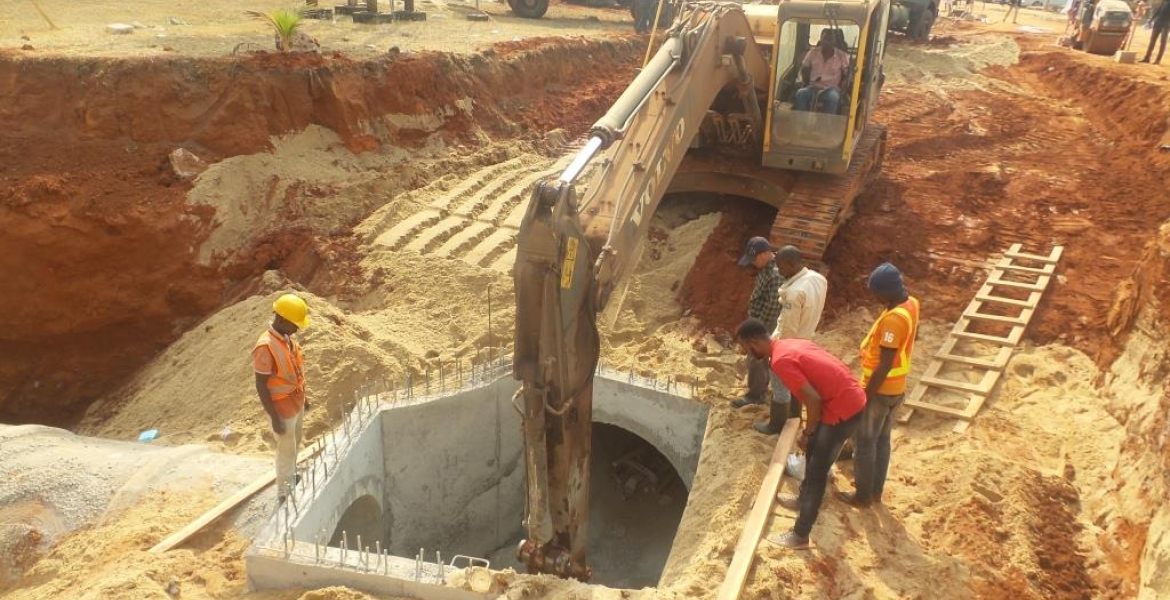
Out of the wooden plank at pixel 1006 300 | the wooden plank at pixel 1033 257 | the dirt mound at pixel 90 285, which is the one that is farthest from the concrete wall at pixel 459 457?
the dirt mound at pixel 90 285

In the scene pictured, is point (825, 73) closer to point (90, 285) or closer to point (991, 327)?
point (991, 327)

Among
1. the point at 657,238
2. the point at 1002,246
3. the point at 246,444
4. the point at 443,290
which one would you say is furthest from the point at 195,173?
the point at 1002,246

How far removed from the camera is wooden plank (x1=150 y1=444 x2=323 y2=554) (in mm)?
5340

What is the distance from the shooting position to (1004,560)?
520 cm

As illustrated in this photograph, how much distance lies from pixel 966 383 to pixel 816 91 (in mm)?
3387

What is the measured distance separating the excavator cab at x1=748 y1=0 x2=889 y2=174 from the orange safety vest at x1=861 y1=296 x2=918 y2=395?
4.08 metres

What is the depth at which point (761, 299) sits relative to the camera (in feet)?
21.2

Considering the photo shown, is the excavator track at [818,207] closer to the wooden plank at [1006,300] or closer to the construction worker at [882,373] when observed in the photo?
the wooden plank at [1006,300]

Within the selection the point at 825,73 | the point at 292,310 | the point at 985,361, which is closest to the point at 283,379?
the point at 292,310

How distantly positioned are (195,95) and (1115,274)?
11082mm

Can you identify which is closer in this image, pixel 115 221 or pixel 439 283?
pixel 439 283

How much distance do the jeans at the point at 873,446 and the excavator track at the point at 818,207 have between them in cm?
337

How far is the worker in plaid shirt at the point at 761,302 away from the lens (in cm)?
618

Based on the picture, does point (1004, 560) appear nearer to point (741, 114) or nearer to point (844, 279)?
point (844, 279)
